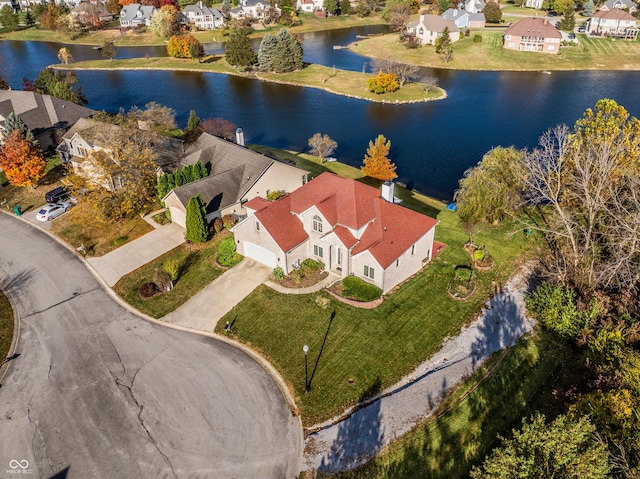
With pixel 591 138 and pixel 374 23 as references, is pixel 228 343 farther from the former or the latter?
pixel 374 23

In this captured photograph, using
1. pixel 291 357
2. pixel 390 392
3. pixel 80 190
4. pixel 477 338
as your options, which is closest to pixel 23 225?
pixel 80 190

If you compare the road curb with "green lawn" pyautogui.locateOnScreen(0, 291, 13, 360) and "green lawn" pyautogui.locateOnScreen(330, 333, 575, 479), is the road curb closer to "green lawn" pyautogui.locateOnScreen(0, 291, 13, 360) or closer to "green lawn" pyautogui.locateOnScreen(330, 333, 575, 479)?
"green lawn" pyautogui.locateOnScreen(0, 291, 13, 360)

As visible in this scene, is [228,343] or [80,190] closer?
[228,343]

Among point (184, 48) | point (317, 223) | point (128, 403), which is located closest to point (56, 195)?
point (128, 403)

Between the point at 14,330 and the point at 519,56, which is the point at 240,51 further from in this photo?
the point at 14,330

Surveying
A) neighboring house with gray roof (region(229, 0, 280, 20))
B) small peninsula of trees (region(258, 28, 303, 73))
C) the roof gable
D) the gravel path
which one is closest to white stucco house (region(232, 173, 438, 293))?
the gravel path

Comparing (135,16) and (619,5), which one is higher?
(135,16)
